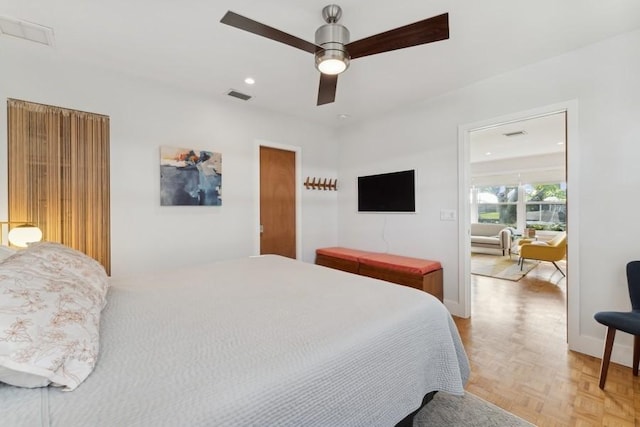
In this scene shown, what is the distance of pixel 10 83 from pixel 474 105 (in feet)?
14.1

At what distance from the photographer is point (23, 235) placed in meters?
1.99

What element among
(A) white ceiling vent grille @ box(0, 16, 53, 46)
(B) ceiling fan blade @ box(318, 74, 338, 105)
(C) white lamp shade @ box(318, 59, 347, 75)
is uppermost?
(A) white ceiling vent grille @ box(0, 16, 53, 46)

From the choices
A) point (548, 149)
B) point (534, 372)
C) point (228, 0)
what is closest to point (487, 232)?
point (548, 149)

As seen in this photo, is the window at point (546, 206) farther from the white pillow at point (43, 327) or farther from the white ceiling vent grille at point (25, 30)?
the white ceiling vent grille at point (25, 30)

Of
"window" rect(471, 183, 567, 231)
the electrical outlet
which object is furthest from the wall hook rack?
"window" rect(471, 183, 567, 231)

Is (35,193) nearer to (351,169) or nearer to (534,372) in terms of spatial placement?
(351,169)

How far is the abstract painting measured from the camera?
292cm

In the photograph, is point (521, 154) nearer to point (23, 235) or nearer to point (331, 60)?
point (331, 60)

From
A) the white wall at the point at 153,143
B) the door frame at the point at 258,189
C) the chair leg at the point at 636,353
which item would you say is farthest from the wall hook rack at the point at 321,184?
the chair leg at the point at 636,353

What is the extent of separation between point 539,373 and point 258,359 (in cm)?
230

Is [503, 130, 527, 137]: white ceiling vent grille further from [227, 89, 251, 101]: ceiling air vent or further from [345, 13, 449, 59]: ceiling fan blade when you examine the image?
[227, 89, 251, 101]: ceiling air vent

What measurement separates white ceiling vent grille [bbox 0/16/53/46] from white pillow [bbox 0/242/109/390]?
1.92 meters

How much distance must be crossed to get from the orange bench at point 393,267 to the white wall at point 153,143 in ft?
4.16

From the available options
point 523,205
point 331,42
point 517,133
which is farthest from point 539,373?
point 523,205
